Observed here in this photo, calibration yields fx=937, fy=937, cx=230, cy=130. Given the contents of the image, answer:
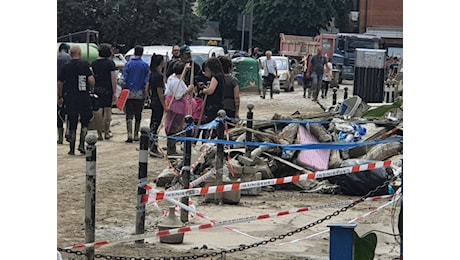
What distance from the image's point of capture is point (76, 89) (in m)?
14.5

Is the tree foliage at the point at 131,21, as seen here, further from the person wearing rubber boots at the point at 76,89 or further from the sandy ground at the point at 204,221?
the sandy ground at the point at 204,221

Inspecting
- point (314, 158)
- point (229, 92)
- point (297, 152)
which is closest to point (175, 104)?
point (229, 92)

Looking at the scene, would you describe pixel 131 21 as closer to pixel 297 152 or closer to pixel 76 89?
pixel 76 89

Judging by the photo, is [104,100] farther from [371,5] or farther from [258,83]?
[371,5]

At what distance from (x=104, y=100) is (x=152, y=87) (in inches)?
61.3

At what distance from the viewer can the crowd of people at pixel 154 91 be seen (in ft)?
44.3

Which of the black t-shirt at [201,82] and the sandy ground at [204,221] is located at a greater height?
the black t-shirt at [201,82]

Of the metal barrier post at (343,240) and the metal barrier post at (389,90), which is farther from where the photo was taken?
the metal barrier post at (389,90)

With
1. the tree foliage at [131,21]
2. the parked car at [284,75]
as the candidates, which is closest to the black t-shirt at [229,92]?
the parked car at [284,75]

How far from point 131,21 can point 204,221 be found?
48732 mm

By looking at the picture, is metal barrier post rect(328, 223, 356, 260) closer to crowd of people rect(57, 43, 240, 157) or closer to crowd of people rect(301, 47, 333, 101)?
crowd of people rect(57, 43, 240, 157)

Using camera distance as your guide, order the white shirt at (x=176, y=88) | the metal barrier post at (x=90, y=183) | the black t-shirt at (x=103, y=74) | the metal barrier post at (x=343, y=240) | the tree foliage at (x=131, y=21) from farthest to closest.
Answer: the tree foliage at (x=131, y=21), the black t-shirt at (x=103, y=74), the white shirt at (x=176, y=88), the metal barrier post at (x=90, y=183), the metal barrier post at (x=343, y=240)

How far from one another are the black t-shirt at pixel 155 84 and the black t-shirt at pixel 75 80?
39.9 inches
